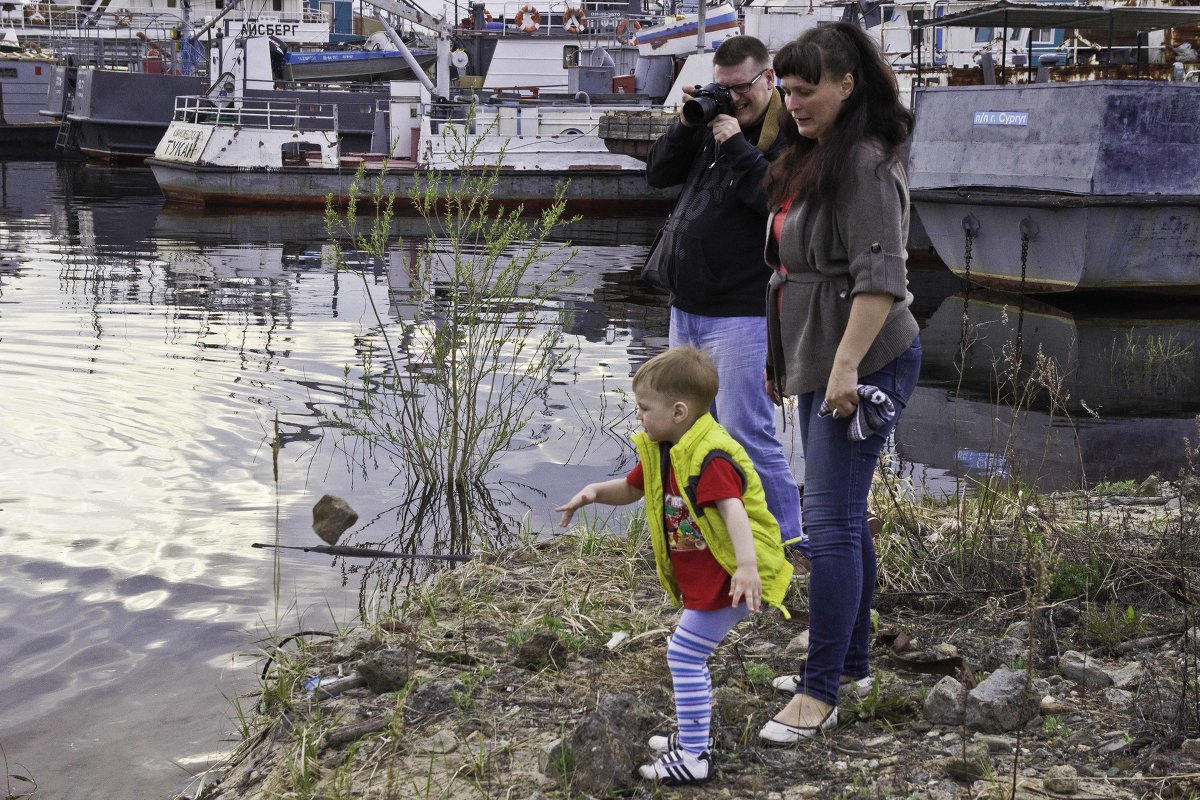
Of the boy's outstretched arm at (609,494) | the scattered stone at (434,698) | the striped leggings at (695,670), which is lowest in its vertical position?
the scattered stone at (434,698)

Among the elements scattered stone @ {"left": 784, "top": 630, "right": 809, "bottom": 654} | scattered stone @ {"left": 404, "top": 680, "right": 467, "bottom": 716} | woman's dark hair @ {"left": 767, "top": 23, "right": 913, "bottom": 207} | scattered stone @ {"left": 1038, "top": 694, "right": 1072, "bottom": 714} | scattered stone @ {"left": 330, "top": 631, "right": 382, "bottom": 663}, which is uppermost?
woman's dark hair @ {"left": 767, "top": 23, "right": 913, "bottom": 207}

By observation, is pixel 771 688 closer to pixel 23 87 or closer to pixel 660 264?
pixel 660 264

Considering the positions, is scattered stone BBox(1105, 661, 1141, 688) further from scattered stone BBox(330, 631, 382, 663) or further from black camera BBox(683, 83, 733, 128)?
scattered stone BBox(330, 631, 382, 663)

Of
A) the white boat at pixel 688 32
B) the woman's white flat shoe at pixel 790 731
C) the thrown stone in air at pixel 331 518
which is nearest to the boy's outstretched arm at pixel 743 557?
the woman's white flat shoe at pixel 790 731

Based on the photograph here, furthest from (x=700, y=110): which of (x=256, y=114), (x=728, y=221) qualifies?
(x=256, y=114)

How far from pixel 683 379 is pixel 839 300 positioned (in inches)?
20.6

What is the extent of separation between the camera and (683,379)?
121 inches

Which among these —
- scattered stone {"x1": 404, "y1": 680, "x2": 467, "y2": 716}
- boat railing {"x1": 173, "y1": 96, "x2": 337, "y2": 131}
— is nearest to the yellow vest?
scattered stone {"x1": 404, "y1": 680, "x2": 467, "y2": 716}

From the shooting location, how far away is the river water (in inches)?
175

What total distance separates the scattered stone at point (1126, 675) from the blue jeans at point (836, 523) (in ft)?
2.97

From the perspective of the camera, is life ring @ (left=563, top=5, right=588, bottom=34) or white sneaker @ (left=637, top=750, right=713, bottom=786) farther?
life ring @ (left=563, top=5, right=588, bottom=34)

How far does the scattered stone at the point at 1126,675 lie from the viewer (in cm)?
367

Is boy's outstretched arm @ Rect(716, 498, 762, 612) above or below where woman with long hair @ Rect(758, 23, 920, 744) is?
below

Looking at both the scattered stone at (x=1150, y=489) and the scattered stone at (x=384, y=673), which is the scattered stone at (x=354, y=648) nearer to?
the scattered stone at (x=384, y=673)
